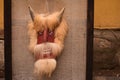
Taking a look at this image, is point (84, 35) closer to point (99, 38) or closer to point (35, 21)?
point (35, 21)

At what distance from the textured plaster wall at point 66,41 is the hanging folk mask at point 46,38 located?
57mm

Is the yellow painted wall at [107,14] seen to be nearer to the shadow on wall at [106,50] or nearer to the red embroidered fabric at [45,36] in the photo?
the shadow on wall at [106,50]

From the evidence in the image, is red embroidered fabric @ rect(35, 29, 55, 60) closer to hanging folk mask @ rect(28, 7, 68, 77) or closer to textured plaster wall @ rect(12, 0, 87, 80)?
hanging folk mask @ rect(28, 7, 68, 77)

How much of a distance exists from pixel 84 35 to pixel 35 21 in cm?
43

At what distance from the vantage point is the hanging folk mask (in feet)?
12.2

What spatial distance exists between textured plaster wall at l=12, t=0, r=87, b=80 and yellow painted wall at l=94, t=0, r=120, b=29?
2.75 m

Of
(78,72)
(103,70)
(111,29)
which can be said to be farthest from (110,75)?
(78,72)

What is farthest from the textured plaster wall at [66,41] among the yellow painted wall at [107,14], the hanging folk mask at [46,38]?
the yellow painted wall at [107,14]

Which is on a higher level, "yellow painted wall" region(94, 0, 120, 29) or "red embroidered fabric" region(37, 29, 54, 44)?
"yellow painted wall" region(94, 0, 120, 29)

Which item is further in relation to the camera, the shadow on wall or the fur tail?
the shadow on wall

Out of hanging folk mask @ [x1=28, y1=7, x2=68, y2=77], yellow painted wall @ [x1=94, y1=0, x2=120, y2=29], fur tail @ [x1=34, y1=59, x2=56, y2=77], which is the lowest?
fur tail @ [x1=34, y1=59, x2=56, y2=77]

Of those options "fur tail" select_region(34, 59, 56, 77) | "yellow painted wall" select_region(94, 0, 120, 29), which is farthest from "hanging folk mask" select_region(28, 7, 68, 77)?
"yellow painted wall" select_region(94, 0, 120, 29)

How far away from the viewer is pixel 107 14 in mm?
6539

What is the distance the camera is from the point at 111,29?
6574 millimetres
